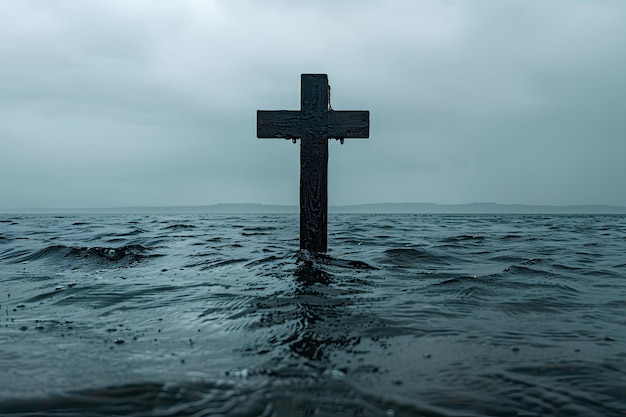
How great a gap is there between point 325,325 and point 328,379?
4.04ft

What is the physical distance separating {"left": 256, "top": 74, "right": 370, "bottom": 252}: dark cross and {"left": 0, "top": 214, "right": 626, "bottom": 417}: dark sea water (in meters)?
1.82

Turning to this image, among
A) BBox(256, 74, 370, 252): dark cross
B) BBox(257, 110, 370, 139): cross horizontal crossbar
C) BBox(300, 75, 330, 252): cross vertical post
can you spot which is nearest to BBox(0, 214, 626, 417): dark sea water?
BBox(300, 75, 330, 252): cross vertical post

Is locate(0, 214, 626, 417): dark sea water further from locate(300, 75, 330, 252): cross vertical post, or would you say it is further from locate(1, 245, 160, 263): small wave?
locate(1, 245, 160, 263): small wave

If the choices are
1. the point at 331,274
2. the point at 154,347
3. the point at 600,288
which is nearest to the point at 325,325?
the point at 154,347

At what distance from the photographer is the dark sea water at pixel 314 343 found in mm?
2404

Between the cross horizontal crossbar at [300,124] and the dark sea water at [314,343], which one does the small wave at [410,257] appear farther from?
the cross horizontal crossbar at [300,124]

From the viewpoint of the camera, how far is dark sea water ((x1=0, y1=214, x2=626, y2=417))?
2.40 m

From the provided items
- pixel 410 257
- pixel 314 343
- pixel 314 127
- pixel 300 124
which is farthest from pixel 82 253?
pixel 314 343

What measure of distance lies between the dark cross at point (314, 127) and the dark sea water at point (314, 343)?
1823 mm

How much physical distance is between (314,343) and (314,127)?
212 inches

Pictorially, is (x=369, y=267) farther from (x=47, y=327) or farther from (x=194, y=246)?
(x=194, y=246)

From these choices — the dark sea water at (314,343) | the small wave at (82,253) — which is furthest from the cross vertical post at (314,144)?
the small wave at (82,253)

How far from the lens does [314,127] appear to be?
802 centimetres

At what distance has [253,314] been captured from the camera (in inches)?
171
